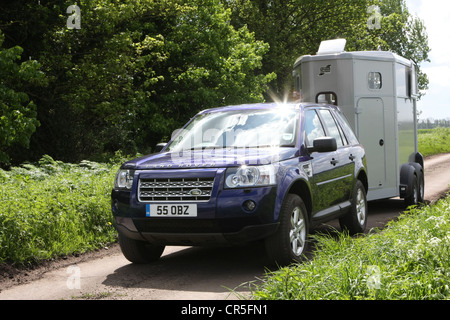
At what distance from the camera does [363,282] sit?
4.46 metres

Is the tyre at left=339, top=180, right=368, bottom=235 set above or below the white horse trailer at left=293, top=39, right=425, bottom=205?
below

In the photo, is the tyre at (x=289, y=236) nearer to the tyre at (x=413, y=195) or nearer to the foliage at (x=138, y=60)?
the tyre at (x=413, y=195)

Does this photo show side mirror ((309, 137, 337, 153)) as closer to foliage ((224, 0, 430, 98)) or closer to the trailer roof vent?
the trailer roof vent

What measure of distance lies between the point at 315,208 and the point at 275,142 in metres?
0.95

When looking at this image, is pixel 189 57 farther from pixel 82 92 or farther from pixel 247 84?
pixel 82 92

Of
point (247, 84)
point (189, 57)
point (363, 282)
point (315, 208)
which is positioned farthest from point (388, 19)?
point (363, 282)

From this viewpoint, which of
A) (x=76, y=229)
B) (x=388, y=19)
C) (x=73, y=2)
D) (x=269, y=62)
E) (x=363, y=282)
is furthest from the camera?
(x=388, y=19)

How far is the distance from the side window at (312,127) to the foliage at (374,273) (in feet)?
6.58

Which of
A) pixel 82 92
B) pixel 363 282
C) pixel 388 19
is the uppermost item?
pixel 388 19

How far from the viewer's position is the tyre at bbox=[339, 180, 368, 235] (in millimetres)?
8805

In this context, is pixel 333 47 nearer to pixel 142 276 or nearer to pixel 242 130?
pixel 242 130

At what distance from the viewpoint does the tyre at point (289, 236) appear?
641 cm

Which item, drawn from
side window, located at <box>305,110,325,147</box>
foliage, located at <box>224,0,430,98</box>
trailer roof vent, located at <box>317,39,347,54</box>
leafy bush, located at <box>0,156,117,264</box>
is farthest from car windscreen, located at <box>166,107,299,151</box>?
foliage, located at <box>224,0,430,98</box>

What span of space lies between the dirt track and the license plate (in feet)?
2.23
